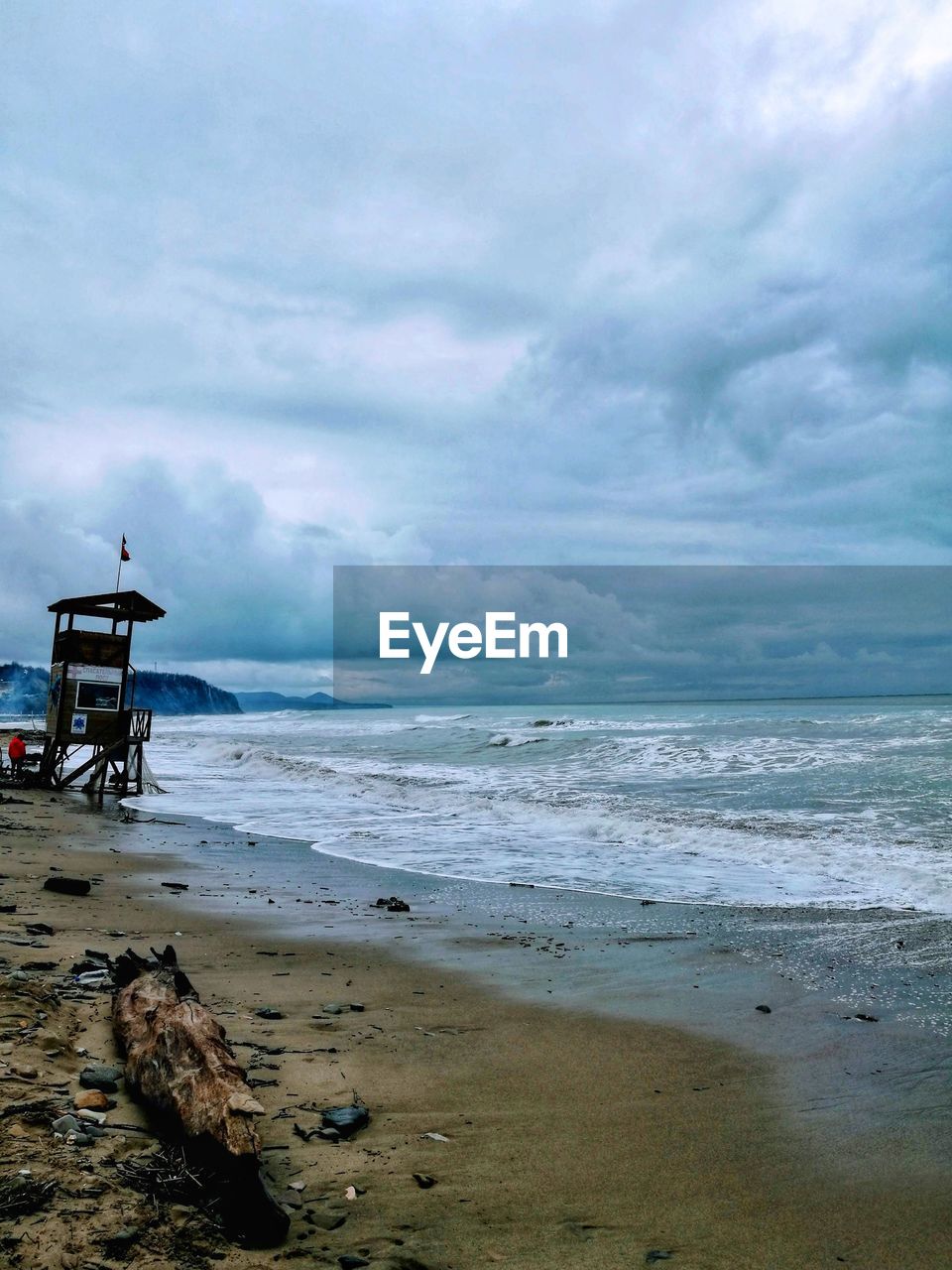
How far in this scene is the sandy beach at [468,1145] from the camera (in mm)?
3096

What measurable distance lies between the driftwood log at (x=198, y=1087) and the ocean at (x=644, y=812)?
696 centimetres

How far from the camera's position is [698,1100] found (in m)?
4.50

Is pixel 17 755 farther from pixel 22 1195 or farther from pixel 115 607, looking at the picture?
pixel 22 1195

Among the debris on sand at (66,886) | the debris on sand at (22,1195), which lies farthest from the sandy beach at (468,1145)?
the debris on sand at (66,886)

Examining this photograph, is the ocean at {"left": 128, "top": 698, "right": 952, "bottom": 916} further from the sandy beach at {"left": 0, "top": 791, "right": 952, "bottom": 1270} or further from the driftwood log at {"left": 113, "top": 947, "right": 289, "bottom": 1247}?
the driftwood log at {"left": 113, "top": 947, "right": 289, "bottom": 1247}

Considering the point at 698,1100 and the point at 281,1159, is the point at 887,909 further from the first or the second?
the point at 281,1159

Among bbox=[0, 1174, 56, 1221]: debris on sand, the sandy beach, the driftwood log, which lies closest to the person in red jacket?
the sandy beach

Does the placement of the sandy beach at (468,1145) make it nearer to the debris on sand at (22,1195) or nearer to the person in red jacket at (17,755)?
the debris on sand at (22,1195)

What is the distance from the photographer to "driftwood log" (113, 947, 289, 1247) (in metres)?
3.06

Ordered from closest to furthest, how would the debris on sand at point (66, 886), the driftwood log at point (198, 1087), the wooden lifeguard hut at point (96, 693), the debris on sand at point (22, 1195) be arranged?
the debris on sand at point (22, 1195)
the driftwood log at point (198, 1087)
the debris on sand at point (66, 886)
the wooden lifeguard hut at point (96, 693)

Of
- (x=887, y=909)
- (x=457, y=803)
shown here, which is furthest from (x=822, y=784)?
(x=887, y=909)

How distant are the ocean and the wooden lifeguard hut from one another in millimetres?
1755

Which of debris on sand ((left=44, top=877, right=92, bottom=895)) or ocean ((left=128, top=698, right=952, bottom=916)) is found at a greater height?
debris on sand ((left=44, top=877, right=92, bottom=895))

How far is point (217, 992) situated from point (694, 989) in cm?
352
